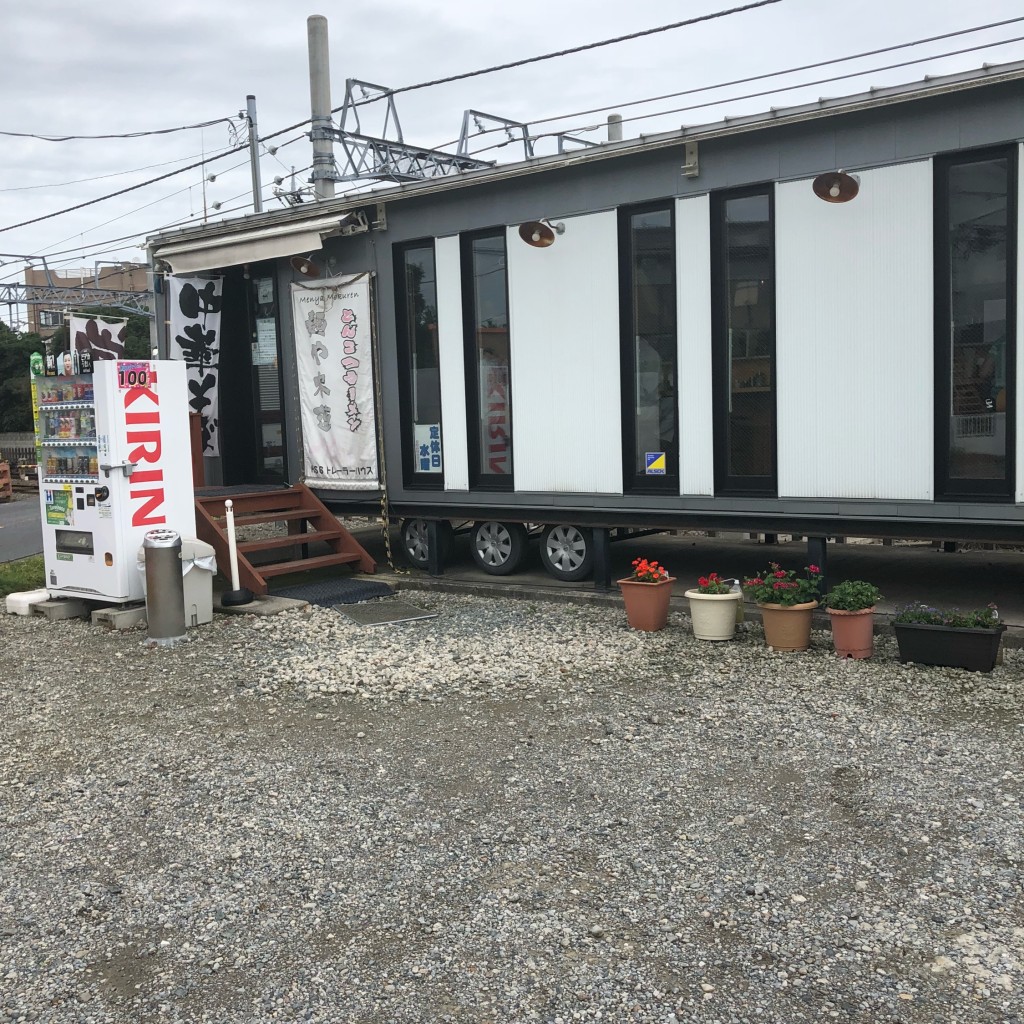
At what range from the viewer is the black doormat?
29.6 feet

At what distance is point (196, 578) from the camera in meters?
8.20

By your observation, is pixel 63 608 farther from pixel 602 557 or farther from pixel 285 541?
pixel 602 557

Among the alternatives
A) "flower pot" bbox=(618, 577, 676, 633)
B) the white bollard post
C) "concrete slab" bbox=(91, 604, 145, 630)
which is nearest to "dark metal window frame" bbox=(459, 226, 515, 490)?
"flower pot" bbox=(618, 577, 676, 633)

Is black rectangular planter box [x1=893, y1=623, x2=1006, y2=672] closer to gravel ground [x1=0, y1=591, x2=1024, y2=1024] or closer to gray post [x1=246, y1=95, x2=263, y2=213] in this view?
gravel ground [x1=0, y1=591, x2=1024, y2=1024]

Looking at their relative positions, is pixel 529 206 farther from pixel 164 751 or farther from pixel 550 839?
pixel 550 839

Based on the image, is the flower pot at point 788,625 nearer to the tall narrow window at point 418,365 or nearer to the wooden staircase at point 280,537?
the tall narrow window at point 418,365

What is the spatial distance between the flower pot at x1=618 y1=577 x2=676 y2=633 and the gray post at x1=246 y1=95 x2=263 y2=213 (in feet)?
47.2

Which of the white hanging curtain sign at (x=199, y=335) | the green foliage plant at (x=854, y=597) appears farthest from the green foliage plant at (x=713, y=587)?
the white hanging curtain sign at (x=199, y=335)

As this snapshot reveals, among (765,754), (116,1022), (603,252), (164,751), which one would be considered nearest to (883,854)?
(765,754)

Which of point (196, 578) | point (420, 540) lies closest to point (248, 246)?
point (420, 540)

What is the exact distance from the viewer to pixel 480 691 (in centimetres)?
625

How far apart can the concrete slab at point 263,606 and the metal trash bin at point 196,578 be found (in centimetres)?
29

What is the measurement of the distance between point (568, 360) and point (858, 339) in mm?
2477

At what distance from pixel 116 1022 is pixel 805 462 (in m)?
6.06
